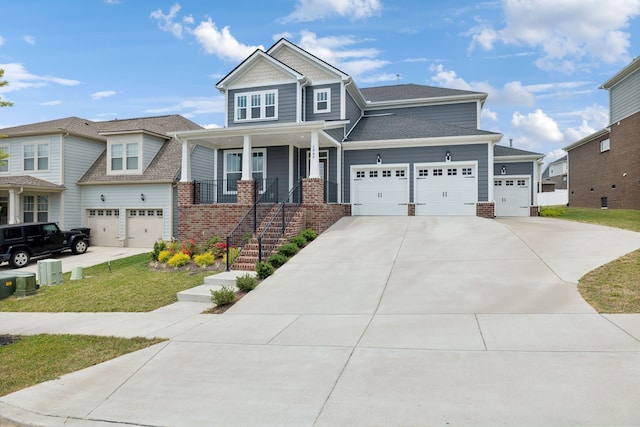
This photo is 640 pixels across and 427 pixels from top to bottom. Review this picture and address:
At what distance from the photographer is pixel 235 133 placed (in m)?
16.5

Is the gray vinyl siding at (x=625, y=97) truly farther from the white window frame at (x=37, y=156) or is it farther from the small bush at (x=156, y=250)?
the white window frame at (x=37, y=156)

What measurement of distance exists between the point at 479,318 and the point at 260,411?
421 cm

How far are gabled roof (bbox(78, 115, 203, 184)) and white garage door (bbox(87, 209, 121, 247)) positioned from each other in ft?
5.79

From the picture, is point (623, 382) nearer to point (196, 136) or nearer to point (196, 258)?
point (196, 258)

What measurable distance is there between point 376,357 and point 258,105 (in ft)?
55.1

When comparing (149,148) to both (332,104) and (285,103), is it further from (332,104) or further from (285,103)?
(332,104)

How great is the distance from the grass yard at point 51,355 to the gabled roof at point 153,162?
49.7 ft

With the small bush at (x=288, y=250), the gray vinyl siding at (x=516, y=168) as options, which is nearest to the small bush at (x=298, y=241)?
the small bush at (x=288, y=250)

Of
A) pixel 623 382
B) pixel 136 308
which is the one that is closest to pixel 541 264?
pixel 623 382

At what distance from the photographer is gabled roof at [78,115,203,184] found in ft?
72.1

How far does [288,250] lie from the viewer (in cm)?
1239

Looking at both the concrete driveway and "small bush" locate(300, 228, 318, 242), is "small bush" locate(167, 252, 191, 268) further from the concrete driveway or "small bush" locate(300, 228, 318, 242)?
the concrete driveway

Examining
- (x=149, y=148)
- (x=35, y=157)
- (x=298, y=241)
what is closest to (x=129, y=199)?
(x=149, y=148)

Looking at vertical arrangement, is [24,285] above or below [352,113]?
below
